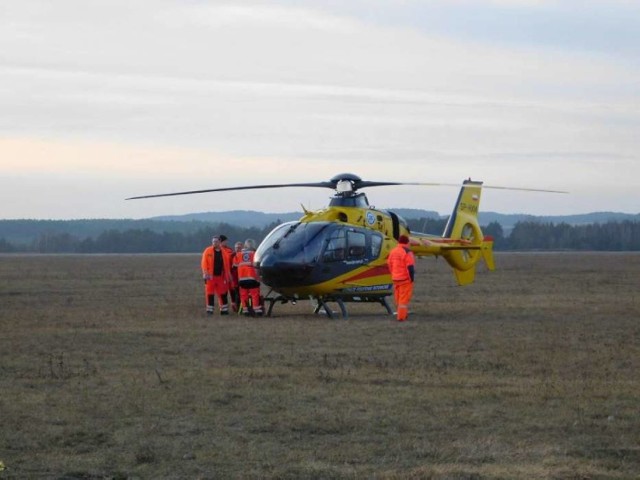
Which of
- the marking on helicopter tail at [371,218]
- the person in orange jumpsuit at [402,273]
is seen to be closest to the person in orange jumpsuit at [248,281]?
the marking on helicopter tail at [371,218]

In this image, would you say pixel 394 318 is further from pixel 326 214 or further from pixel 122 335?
pixel 122 335

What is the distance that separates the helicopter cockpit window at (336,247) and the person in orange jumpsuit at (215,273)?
8.56 feet

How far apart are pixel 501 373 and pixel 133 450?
5.81 meters

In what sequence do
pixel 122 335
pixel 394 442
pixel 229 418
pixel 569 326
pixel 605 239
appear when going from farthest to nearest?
1. pixel 605 239
2. pixel 569 326
3. pixel 122 335
4. pixel 229 418
5. pixel 394 442

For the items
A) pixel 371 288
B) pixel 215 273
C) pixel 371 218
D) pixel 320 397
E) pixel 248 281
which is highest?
pixel 371 218

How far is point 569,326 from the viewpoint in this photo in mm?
20969

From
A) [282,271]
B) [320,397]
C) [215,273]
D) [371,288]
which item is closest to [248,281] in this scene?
[215,273]

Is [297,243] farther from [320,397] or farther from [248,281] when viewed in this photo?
[320,397]

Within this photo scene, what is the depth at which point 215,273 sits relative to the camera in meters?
24.6

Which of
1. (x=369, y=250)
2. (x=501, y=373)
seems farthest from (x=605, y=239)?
(x=501, y=373)

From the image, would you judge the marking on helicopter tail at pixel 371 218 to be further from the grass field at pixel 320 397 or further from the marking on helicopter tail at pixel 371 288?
the grass field at pixel 320 397

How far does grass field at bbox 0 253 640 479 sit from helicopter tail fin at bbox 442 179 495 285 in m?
5.95

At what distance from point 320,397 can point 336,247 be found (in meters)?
10.9

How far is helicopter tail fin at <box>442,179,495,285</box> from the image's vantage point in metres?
28.6
